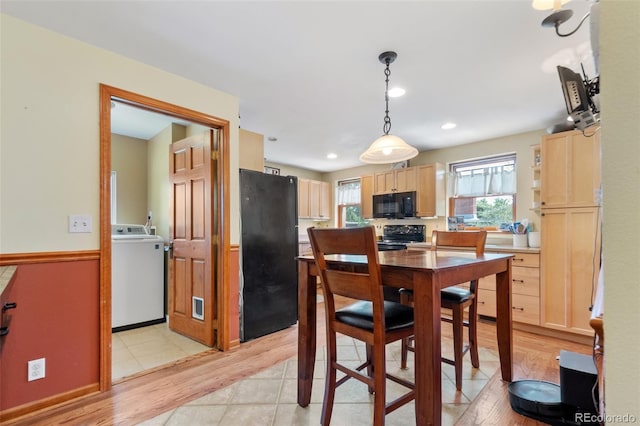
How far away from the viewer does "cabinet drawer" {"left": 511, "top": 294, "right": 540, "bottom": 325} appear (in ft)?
10.5

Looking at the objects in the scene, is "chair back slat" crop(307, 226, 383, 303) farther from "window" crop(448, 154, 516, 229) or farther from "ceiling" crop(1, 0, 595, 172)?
"window" crop(448, 154, 516, 229)

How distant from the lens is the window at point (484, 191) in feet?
13.3

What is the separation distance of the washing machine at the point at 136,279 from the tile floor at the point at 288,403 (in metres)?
1.86

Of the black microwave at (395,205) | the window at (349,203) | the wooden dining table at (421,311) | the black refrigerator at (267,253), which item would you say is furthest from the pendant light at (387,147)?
the window at (349,203)

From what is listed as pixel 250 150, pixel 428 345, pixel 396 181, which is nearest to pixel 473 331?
pixel 428 345

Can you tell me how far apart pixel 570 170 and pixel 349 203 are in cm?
363

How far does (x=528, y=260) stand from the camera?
329 cm

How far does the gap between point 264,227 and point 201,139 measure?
41.1 inches

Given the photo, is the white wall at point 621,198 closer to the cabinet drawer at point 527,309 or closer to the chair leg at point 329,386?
the chair leg at point 329,386

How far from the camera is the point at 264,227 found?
124 inches

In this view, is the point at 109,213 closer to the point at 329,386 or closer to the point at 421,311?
the point at 329,386

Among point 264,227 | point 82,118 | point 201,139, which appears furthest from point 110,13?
point 264,227

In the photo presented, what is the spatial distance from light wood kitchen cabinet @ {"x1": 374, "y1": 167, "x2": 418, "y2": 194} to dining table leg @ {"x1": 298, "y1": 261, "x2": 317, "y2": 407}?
10.7 ft

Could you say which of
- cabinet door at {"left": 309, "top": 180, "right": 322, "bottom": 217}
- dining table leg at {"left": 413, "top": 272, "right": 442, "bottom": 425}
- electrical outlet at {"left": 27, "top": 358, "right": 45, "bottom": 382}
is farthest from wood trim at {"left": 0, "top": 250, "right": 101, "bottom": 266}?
cabinet door at {"left": 309, "top": 180, "right": 322, "bottom": 217}
